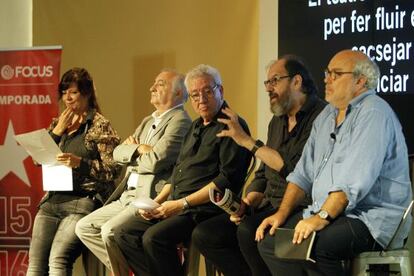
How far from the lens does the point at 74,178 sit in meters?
4.62

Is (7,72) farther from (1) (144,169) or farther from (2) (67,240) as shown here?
(1) (144,169)

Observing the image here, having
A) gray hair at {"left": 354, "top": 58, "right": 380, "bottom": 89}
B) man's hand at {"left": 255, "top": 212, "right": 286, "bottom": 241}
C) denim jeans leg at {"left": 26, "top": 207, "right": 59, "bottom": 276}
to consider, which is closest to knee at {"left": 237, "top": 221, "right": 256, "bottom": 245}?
man's hand at {"left": 255, "top": 212, "right": 286, "bottom": 241}

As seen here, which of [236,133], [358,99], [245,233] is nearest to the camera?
[358,99]

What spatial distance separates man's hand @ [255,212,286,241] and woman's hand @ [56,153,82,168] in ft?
4.92

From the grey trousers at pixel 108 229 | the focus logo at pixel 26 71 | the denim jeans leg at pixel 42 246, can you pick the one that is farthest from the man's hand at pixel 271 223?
the focus logo at pixel 26 71

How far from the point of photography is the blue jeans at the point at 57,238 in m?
4.50

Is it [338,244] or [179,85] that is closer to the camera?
[338,244]

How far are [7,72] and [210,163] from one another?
2.02 meters

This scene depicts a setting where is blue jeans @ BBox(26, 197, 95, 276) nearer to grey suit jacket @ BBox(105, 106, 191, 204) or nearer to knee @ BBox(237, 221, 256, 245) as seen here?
grey suit jacket @ BBox(105, 106, 191, 204)

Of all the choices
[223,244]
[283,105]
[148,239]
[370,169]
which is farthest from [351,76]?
[148,239]

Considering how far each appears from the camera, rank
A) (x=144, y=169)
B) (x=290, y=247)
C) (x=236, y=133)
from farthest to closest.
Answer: (x=144, y=169)
(x=236, y=133)
(x=290, y=247)

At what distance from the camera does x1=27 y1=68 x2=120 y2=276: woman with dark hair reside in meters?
4.54

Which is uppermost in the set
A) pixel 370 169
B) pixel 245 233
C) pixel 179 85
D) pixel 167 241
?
pixel 179 85

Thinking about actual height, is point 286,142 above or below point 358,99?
below
